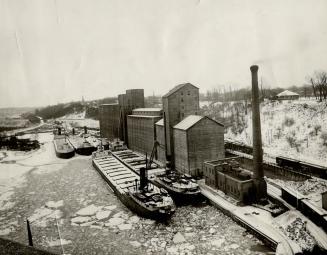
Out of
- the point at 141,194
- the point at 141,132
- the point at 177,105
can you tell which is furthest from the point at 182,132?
the point at 141,132

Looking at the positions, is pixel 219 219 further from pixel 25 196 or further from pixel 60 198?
pixel 25 196

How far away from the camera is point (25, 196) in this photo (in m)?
23.6

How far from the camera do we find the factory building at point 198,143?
2406cm

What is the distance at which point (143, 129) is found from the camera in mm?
35781

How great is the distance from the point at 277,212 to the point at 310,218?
5.55ft

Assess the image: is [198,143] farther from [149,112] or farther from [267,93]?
[267,93]

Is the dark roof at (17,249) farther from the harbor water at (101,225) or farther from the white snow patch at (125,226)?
the white snow patch at (125,226)

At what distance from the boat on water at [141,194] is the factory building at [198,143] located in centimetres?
441

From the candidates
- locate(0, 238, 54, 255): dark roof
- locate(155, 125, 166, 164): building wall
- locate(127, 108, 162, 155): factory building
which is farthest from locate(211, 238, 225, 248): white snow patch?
locate(127, 108, 162, 155): factory building

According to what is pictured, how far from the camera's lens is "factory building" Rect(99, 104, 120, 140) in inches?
1879

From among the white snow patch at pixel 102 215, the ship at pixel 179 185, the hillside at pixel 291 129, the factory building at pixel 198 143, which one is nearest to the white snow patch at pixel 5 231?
the white snow patch at pixel 102 215

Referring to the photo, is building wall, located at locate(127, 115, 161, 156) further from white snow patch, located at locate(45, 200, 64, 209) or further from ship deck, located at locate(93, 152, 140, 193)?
white snow patch, located at locate(45, 200, 64, 209)

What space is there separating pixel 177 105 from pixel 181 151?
16.1 feet

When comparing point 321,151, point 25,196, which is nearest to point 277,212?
point 321,151
